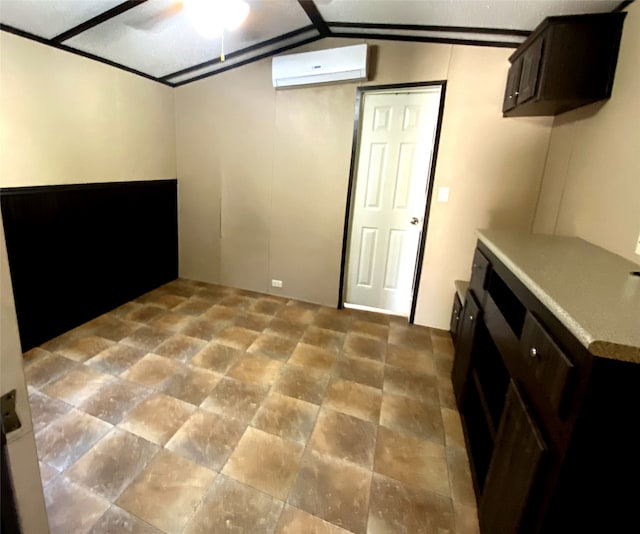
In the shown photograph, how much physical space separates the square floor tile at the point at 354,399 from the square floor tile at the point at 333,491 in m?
0.37

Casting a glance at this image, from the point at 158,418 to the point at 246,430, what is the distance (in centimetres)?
51

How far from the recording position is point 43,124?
2396mm

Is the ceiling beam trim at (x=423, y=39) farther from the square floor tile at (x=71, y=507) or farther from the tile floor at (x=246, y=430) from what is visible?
the square floor tile at (x=71, y=507)

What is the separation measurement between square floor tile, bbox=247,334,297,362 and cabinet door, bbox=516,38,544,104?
7.79ft

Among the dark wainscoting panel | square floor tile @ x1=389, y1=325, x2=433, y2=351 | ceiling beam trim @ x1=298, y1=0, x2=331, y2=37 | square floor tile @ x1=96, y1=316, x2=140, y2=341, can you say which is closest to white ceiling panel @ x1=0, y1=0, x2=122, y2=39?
the dark wainscoting panel

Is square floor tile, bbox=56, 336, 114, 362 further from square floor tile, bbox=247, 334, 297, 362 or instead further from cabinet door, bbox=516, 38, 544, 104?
cabinet door, bbox=516, 38, 544, 104

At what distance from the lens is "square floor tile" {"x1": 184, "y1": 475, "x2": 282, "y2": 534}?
133 centimetres

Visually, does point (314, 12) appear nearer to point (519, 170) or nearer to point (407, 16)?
point (407, 16)

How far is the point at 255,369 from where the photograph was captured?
238 centimetres

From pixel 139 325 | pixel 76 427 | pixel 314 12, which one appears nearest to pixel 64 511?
pixel 76 427

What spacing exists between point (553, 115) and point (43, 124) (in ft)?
12.2

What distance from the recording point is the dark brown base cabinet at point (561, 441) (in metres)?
0.77

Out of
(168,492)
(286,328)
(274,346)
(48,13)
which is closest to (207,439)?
(168,492)

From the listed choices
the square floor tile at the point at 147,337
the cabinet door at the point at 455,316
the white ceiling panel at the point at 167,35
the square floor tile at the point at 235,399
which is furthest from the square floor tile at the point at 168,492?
the white ceiling panel at the point at 167,35
